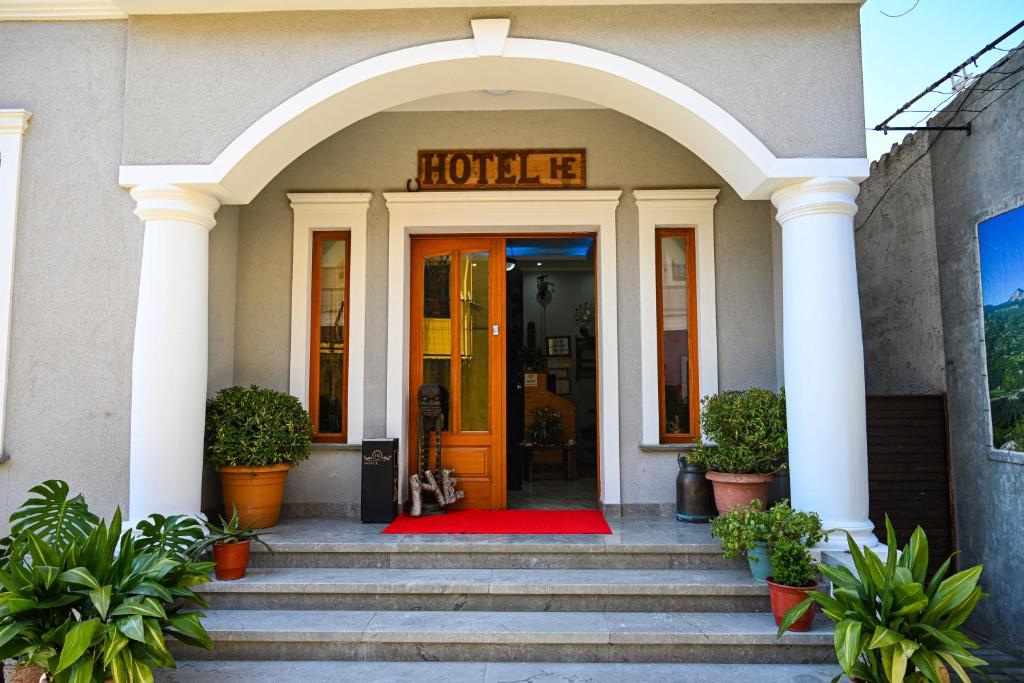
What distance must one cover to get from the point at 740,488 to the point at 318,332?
3.46m

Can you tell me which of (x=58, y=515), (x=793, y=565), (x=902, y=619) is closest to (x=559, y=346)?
(x=793, y=565)

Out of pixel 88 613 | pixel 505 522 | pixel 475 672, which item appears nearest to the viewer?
pixel 88 613

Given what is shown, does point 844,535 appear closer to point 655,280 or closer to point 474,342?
point 655,280

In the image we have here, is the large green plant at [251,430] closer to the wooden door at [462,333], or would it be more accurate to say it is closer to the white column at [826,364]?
the wooden door at [462,333]

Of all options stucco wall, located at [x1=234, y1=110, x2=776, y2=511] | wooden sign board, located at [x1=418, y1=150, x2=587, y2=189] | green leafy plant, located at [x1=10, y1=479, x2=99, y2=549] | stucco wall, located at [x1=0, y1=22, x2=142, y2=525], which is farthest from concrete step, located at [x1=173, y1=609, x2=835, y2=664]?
wooden sign board, located at [x1=418, y1=150, x2=587, y2=189]

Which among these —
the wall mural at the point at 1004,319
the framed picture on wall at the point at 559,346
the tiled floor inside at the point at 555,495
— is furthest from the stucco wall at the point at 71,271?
the framed picture on wall at the point at 559,346

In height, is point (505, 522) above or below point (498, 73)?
below

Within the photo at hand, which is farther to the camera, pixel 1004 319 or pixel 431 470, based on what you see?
pixel 431 470

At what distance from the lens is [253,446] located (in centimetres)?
445

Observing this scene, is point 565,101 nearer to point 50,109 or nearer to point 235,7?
point 235,7

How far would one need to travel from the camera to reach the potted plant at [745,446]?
173 inches

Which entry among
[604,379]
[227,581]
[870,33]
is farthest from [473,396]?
[870,33]

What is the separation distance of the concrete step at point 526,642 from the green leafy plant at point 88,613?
559 mm

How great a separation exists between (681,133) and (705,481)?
8.07 feet
